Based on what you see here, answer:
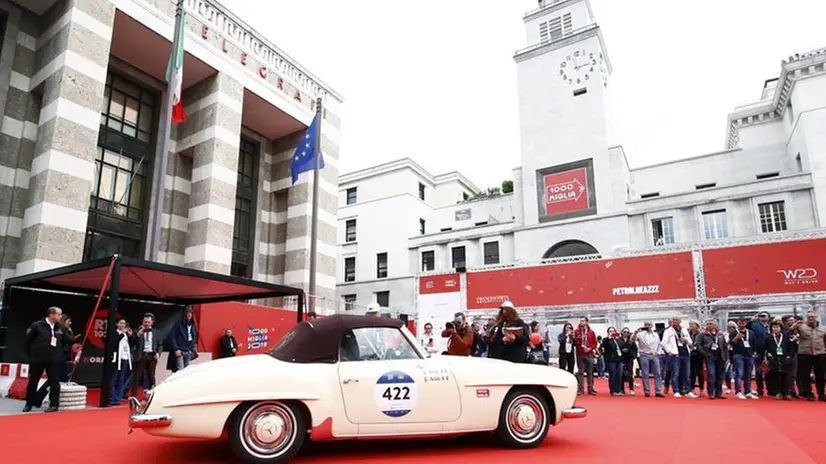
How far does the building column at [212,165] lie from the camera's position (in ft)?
56.7

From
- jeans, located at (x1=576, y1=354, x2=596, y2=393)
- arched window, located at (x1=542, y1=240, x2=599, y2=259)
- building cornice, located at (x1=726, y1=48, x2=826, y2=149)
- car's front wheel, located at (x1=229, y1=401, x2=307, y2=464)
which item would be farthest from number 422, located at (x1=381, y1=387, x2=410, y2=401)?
building cornice, located at (x1=726, y1=48, x2=826, y2=149)

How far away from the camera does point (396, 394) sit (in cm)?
497

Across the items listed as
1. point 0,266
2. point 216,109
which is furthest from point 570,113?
point 0,266

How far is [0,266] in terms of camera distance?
13.3 m

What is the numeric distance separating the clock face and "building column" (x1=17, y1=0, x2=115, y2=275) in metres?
25.1

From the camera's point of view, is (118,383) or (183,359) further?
(183,359)

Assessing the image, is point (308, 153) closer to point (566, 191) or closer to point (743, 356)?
point (743, 356)

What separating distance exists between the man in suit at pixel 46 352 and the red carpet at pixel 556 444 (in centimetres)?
69

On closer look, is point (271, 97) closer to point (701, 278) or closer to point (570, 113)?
point (701, 278)

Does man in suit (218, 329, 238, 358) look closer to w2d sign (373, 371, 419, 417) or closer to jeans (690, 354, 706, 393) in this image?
w2d sign (373, 371, 419, 417)

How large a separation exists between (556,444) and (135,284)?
9.43 meters

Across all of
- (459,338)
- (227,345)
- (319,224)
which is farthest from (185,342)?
(319,224)

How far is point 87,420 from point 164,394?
411cm

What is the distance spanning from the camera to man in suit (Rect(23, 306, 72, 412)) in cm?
839
